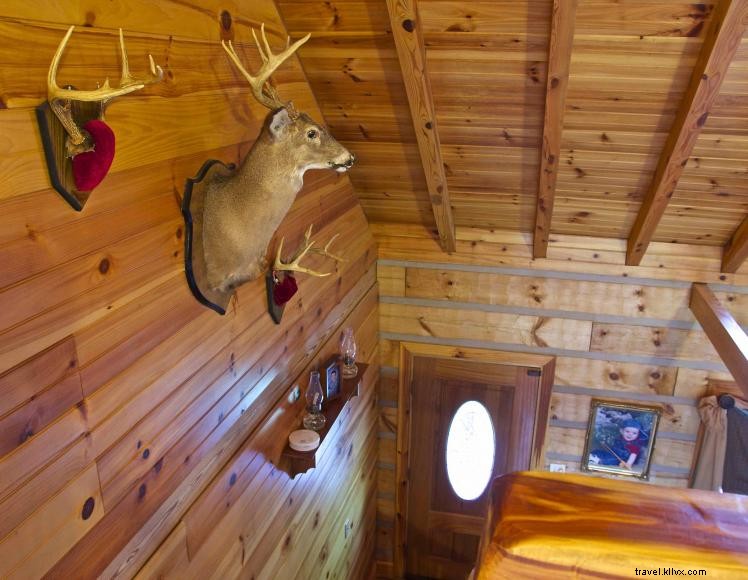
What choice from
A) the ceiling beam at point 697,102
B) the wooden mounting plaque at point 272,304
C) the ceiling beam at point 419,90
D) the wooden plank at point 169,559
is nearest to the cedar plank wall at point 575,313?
the ceiling beam at point 697,102

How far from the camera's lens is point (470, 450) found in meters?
4.35

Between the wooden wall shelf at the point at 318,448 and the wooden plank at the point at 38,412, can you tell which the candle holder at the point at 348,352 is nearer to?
the wooden wall shelf at the point at 318,448

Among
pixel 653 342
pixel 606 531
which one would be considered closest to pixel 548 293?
pixel 653 342

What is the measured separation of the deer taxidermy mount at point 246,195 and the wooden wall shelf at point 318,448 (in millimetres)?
839

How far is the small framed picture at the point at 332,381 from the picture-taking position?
2912 millimetres

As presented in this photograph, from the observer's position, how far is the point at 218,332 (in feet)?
6.45

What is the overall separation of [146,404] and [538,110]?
1.95m

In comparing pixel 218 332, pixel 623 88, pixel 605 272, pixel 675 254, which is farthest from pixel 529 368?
pixel 218 332

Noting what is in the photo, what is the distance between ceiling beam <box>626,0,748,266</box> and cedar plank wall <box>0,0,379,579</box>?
1.54 m

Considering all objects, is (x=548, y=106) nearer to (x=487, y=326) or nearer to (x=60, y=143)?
(x=60, y=143)

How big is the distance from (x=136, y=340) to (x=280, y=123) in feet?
2.43

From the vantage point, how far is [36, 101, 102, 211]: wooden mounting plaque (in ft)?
3.90

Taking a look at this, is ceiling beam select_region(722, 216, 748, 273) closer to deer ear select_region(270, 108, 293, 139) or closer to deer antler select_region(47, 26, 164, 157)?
deer ear select_region(270, 108, 293, 139)

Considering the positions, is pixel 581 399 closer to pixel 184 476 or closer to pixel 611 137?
pixel 611 137
